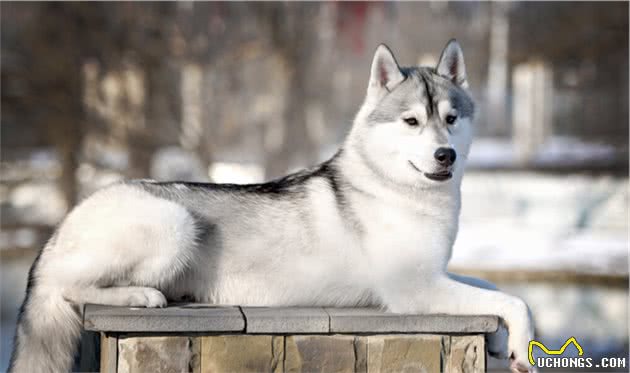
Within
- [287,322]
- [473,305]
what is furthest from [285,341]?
[473,305]

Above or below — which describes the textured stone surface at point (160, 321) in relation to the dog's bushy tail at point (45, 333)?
above

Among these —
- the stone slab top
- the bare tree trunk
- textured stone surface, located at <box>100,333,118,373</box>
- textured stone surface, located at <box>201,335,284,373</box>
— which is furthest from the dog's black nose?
the bare tree trunk

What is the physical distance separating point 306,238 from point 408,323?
1.59ft

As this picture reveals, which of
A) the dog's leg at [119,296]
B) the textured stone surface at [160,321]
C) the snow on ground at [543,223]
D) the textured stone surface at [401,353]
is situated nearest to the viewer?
A: the textured stone surface at [160,321]

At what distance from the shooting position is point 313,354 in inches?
112

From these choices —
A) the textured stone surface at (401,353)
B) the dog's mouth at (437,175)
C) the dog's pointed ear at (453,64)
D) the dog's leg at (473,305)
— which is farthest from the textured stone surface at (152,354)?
the dog's pointed ear at (453,64)

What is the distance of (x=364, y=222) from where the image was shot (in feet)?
10.2

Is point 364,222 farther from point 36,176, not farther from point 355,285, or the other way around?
point 36,176

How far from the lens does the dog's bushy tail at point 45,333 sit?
2977 mm

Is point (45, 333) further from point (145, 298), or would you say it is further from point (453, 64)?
point (453, 64)

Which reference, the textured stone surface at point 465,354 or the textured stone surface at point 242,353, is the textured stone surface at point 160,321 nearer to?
the textured stone surface at point 242,353

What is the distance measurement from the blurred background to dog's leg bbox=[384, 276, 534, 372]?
323 inches

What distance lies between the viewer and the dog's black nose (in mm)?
2957

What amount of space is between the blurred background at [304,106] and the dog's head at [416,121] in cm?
805
